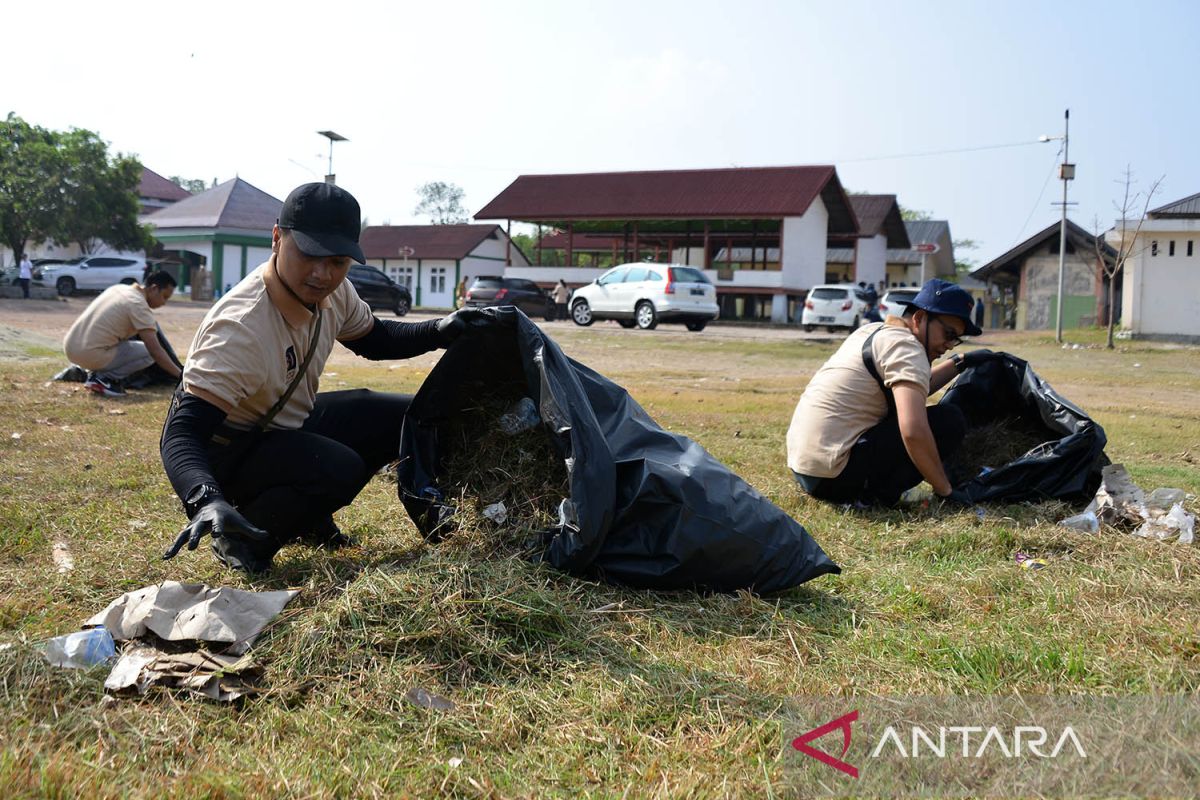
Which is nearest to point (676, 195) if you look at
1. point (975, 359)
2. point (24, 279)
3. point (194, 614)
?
point (24, 279)

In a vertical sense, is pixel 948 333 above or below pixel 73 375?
above

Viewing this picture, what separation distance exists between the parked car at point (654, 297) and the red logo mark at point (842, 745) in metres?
19.8

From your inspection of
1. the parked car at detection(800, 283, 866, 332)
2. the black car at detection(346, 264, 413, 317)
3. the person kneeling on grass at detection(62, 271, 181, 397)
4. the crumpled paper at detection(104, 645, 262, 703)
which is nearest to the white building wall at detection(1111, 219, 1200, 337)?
the parked car at detection(800, 283, 866, 332)

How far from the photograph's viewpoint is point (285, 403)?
3.31m

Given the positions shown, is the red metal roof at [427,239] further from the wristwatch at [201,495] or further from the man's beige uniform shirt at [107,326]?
the wristwatch at [201,495]

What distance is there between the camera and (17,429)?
6.12 m

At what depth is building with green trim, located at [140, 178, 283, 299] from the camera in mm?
41969

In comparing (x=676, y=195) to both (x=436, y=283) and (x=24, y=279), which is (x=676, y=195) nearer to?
(x=436, y=283)

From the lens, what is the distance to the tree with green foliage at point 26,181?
34.2 m

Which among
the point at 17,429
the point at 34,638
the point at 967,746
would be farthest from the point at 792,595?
the point at 17,429

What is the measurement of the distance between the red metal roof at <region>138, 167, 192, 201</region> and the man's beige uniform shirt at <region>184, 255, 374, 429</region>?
2135 inches

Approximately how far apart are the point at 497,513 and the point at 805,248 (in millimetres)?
32327

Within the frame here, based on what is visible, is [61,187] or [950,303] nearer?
[950,303]

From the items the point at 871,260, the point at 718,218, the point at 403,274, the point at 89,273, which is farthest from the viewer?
the point at 403,274
